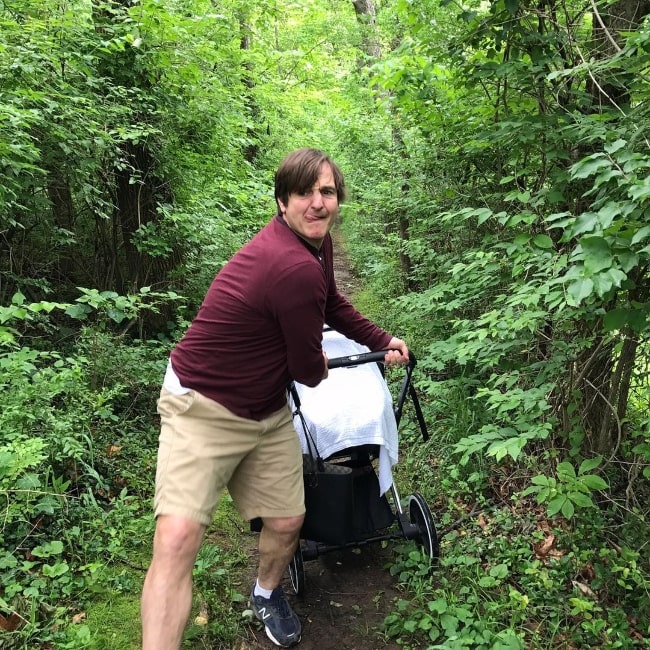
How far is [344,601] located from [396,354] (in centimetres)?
152

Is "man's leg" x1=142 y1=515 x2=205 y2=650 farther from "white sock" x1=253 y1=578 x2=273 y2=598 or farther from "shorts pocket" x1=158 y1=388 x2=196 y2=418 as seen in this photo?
"white sock" x1=253 y1=578 x2=273 y2=598

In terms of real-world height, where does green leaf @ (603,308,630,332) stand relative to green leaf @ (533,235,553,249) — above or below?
below

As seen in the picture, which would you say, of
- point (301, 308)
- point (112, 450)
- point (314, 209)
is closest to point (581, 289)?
point (301, 308)

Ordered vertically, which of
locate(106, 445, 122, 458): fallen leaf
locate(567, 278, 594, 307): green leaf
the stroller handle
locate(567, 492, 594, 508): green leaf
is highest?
locate(567, 278, 594, 307): green leaf

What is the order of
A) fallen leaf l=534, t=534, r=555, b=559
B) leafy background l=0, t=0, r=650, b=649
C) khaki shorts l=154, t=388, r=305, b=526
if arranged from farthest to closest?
fallen leaf l=534, t=534, r=555, b=559, leafy background l=0, t=0, r=650, b=649, khaki shorts l=154, t=388, r=305, b=526

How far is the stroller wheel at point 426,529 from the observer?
10.0 feet

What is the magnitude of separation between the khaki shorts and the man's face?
2.90 feet

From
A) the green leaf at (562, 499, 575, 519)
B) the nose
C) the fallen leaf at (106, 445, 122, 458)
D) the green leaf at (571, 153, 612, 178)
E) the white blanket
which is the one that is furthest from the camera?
the fallen leaf at (106, 445, 122, 458)

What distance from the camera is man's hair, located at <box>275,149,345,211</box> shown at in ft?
7.27

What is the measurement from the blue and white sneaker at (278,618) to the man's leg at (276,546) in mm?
82

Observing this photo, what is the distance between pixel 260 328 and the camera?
216cm

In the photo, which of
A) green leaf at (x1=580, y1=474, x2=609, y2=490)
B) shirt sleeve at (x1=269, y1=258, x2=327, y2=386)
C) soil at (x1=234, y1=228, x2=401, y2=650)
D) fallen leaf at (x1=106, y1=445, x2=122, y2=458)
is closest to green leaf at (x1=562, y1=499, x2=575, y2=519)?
green leaf at (x1=580, y1=474, x2=609, y2=490)

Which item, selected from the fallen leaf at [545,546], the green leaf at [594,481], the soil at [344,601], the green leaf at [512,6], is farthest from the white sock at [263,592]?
the green leaf at [512,6]

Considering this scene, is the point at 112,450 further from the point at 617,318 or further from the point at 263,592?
the point at 617,318
